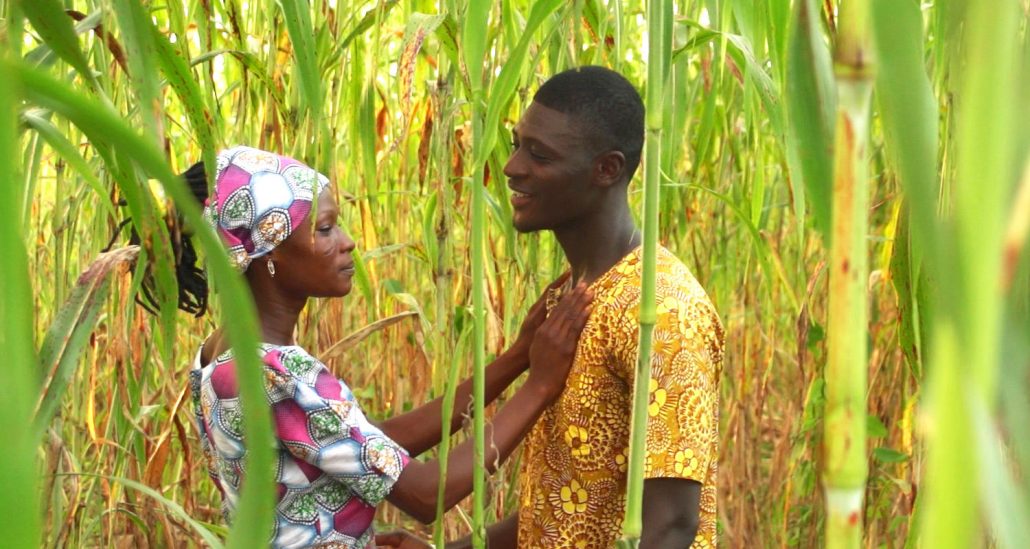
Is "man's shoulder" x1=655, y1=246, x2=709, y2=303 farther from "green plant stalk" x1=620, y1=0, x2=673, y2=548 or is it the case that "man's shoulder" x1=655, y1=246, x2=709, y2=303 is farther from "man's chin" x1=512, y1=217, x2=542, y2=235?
"green plant stalk" x1=620, y1=0, x2=673, y2=548

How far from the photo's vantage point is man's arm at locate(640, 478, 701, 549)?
139cm

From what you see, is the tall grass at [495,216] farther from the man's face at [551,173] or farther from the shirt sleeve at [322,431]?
the shirt sleeve at [322,431]

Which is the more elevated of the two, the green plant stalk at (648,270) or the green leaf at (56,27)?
the green leaf at (56,27)

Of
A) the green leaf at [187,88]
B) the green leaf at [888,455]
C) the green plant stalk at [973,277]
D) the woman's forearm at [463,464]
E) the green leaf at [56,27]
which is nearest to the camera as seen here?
the green plant stalk at [973,277]

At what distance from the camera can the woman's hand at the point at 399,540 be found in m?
1.64

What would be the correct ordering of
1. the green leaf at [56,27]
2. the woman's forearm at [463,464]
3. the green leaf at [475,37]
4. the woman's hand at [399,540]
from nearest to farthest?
the green leaf at [56,27] → the green leaf at [475,37] → the woman's forearm at [463,464] → the woman's hand at [399,540]

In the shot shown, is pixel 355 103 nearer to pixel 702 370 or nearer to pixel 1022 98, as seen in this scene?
pixel 702 370

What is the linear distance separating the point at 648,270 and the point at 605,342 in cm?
75

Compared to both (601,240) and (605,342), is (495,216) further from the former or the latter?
→ (605,342)

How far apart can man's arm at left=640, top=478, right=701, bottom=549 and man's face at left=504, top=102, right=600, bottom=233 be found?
37 centimetres

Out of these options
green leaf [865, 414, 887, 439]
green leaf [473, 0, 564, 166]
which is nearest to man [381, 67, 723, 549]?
green leaf [473, 0, 564, 166]

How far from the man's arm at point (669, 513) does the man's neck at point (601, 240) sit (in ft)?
1.00

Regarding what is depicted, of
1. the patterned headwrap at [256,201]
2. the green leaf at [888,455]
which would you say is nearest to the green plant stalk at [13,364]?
the patterned headwrap at [256,201]

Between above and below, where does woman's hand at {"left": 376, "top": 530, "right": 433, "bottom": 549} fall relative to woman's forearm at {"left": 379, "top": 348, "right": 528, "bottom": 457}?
below
